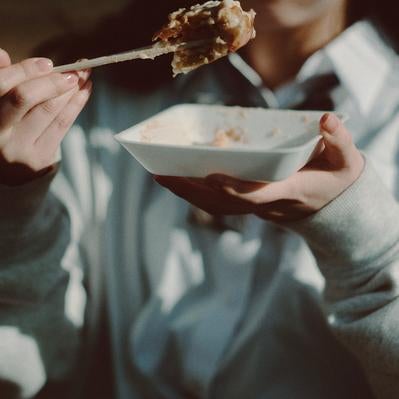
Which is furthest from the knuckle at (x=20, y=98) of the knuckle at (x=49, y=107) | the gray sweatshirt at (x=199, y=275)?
the gray sweatshirt at (x=199, y=275)

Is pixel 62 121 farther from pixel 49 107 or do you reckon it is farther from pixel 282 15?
pixel 282 15

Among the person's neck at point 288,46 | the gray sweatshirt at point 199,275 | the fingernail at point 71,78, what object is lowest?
the gray sweatshirt at point 199,275

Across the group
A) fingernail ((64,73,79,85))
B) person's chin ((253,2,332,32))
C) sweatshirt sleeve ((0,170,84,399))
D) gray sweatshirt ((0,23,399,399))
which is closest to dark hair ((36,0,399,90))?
gray sweatshirt ((0,23,399,399))

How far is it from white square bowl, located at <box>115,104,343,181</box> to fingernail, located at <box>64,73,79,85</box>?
94 millimetres

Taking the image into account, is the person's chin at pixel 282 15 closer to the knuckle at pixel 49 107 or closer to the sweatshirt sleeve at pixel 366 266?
the sweatshirt sleeve at pixel 366 266

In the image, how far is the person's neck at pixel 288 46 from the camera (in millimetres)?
1149

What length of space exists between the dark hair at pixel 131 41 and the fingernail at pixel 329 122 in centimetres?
50

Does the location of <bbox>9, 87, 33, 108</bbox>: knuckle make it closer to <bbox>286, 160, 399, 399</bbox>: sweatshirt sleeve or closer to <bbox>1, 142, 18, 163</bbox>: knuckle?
<bbox>1, 142, 18, 163</bbox>: knuckle

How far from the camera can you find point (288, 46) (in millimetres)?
1188

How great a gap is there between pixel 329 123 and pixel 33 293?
0.57 m

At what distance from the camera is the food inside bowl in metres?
0.81

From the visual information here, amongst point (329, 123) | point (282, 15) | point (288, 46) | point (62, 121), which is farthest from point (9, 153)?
point (288, 46)

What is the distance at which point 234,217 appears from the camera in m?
1.11

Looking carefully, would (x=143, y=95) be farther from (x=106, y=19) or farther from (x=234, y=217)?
(x=234, y=217)
